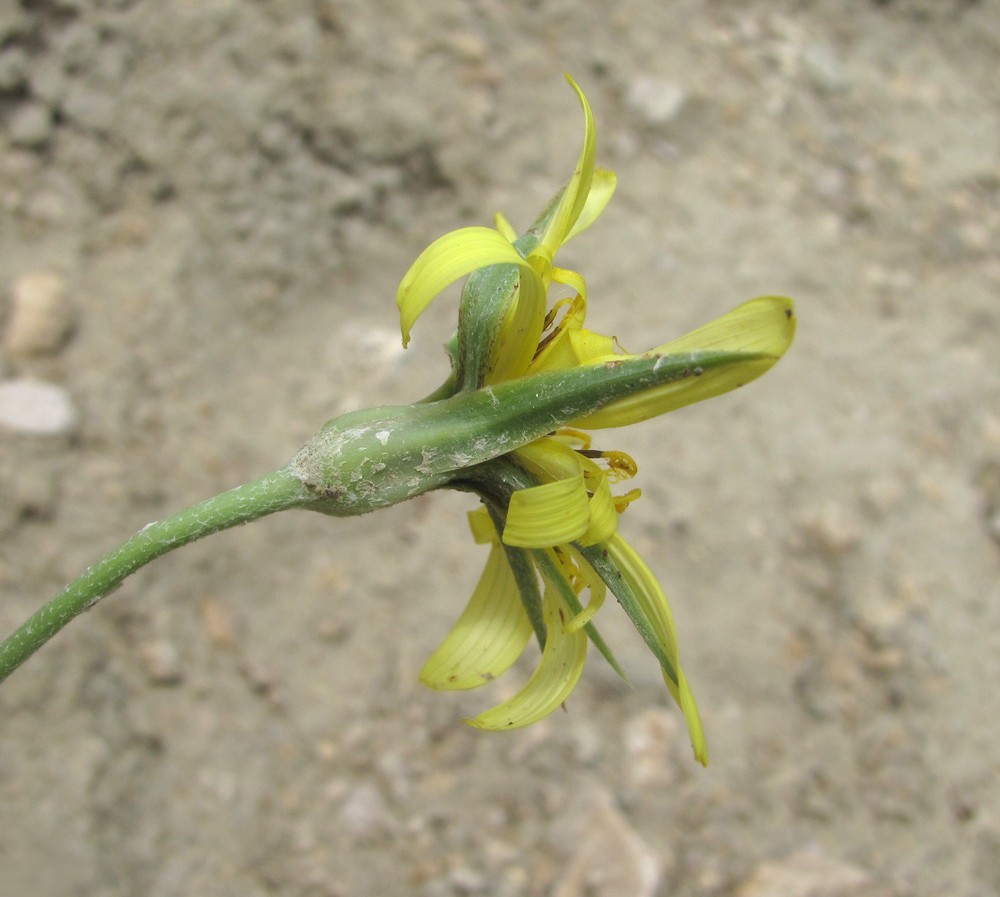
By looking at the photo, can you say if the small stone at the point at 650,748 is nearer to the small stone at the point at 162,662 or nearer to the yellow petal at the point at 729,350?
the small stone at the point at 162,662

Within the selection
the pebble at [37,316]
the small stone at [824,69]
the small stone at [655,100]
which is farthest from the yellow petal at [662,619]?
the small stone at [824,69]

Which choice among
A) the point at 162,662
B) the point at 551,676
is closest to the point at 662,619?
the point at 551,676

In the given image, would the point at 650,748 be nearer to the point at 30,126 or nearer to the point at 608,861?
the point at 608,861

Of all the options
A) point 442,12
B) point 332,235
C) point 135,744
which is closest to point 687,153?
point 442,12

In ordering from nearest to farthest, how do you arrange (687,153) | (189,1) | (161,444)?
(161,444)
(189,1)
(687,153)

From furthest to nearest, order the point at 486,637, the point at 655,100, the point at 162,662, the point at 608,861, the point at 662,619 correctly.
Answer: the point at 655,100, the point at 162,662, the point at 608,861, the point at 486,637, the point at 662,619

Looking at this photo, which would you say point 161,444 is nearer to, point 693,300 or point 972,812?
point 693,300

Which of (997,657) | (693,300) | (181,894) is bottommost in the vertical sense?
(181,894)
